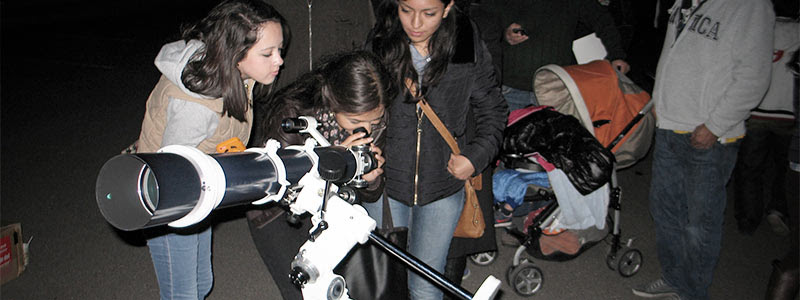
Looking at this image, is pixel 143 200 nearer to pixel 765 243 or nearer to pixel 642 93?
pixel 642 93

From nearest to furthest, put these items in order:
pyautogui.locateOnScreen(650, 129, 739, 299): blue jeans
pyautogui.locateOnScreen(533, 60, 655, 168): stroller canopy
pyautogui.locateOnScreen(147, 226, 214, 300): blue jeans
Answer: pyautogui.locateOnScreen(147, 226, 214, 300): blue jeans
pyautogui.locateOnScreen(650, 129, 739, 299): blue jeans
pyautogui.locateOnScreen(533, 60, 655, 168): stroller canopy

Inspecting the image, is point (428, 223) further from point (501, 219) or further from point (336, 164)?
point (501, 219)

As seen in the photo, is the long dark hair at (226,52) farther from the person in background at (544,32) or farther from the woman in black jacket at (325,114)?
the person in background at (544,32)

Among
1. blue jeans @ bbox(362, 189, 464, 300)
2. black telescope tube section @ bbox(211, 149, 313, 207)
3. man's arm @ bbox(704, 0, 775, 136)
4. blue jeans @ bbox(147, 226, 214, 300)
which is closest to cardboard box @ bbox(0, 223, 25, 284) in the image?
blue jeans @ bbox(147, 226, 214, 300)

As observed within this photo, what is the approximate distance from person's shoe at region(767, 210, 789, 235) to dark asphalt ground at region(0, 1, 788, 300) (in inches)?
2.2

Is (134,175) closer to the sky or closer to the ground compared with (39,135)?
closer to the sky

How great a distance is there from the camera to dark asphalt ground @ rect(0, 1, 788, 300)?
2.70 m

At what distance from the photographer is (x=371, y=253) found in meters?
1.56

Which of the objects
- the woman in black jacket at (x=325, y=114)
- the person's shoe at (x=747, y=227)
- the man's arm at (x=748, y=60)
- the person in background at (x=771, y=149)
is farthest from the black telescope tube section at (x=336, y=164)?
the person's shoe at (x=747, y=227)

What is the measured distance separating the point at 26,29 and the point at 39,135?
533cm

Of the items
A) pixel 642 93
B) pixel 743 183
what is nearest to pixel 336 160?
pixel 642 93

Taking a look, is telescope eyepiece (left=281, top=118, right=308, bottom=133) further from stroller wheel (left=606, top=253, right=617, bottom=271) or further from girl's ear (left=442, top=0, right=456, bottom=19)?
→ stroller wheel (left=606, top=253, right=617, bottom=271)

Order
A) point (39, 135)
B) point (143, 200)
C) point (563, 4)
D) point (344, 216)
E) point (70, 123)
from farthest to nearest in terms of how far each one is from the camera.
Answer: point (70, 123)
point (39, 135)
point (563, 4)
point (344, 216)
point (143, 200)

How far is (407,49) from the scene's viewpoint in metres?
1.75
